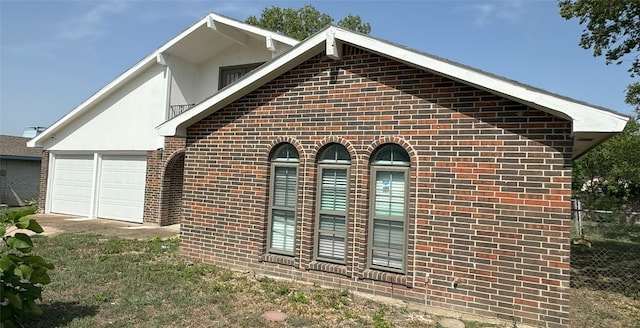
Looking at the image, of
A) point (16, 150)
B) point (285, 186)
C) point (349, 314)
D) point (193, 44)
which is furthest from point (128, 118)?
point (16, 150)

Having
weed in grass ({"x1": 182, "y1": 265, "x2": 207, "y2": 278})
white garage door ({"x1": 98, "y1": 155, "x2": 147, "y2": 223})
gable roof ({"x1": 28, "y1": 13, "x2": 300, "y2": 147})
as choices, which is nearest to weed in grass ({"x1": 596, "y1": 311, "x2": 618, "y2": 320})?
weed in grass ({"x1": 182, "y1": 265, "x2": 207, "y2": 278})

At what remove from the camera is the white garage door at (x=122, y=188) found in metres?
14.1

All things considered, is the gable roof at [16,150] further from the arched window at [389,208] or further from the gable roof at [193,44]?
the arched window at [389,208]

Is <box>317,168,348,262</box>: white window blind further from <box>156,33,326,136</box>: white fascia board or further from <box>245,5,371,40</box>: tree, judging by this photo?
<box>245,5,371,40</box>: tree

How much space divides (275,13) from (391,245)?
29631 millimetres

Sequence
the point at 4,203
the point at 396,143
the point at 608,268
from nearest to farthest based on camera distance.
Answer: the point at 396,143, the point at 608,268, the point at 4,203

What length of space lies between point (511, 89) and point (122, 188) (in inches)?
533

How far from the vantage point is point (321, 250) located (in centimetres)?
668

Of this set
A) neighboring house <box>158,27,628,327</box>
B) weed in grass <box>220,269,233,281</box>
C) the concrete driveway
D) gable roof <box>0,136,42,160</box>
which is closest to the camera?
neighboring house <box>158,27,628,327</box>

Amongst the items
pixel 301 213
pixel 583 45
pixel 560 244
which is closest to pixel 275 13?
pixel 583 45

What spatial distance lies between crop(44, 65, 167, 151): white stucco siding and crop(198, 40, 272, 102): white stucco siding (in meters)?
1.38

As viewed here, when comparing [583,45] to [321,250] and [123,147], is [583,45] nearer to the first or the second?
[321,250]

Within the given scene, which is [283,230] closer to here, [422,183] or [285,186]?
[285,186]

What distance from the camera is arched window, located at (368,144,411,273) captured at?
19.9 ft
